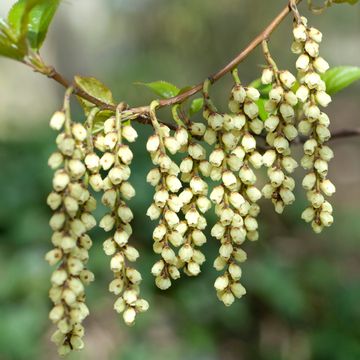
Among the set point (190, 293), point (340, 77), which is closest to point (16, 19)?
point (340, 77)

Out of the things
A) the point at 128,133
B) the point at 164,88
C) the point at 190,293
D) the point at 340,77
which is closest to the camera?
the point at 128,133

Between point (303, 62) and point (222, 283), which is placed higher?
point (303, 62)

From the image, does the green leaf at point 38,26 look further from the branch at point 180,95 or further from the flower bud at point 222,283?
the flower bud at point 222,283

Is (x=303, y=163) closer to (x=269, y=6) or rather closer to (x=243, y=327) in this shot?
(x=243, y=327)

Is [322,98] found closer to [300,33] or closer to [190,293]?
[300,33]

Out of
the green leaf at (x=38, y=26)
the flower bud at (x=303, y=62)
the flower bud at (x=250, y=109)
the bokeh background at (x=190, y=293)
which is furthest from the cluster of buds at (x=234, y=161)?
the bokeh background at (x=190, y=293)

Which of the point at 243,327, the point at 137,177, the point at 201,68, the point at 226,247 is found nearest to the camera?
the point at 226,247

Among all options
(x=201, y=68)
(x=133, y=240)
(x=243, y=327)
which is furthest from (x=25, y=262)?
(x=201, y=68)
